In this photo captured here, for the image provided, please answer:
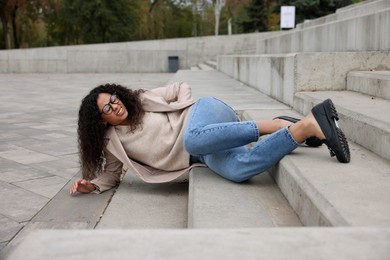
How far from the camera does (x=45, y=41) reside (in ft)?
133

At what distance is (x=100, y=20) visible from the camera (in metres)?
33.6

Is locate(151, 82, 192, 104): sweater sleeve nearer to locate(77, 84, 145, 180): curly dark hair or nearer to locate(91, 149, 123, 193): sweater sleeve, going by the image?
locate(77, 84, 145, 180): curly dark hair

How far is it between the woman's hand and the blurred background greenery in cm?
2033

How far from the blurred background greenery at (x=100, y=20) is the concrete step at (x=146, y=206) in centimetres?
2006

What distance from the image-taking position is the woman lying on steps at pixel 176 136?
2.90 meters

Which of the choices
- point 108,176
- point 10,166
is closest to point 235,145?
point 108,176

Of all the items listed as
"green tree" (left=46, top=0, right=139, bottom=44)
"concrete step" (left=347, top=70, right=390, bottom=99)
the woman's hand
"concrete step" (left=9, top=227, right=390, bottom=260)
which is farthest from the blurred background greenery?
"concrete step" (left=9, top=227, right=390, bottom=260)

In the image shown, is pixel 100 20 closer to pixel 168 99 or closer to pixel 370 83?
pixel 370 83

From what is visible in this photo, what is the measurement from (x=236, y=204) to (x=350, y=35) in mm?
3991

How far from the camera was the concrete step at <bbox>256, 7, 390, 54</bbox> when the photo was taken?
204 inches

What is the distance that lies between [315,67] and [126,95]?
239cm

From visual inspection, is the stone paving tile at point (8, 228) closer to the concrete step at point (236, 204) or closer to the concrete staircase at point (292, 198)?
the concrete staircase at point (292, 198)

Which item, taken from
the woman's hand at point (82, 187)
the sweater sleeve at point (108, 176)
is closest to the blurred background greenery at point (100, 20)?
the sweater sleeve at point (108, 176)

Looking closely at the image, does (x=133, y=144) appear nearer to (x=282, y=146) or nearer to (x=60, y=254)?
(x=282, y=146)
